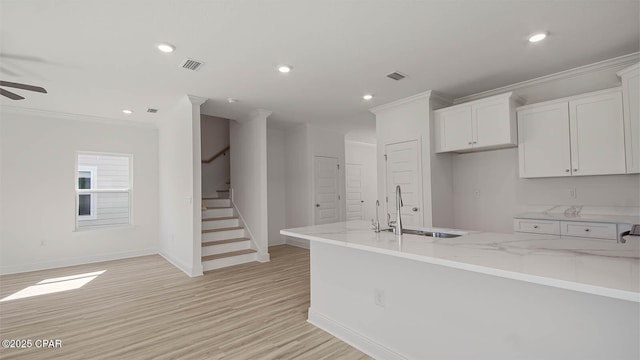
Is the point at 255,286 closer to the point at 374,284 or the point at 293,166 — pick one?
the point at 374,284

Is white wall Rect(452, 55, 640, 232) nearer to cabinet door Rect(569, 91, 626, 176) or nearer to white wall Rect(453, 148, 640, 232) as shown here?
white wall Rect(453, 148, 640, 232)

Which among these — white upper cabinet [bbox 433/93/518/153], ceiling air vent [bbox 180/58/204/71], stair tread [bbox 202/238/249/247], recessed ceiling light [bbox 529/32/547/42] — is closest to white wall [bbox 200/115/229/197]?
stair tread [bbox 202/238/249/247]

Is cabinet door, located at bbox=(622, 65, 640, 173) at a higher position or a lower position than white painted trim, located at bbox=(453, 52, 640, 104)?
lower

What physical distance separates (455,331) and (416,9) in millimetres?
2282

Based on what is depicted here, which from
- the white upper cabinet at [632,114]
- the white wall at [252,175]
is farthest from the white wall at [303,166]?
the white upper cabinet at [632,114]

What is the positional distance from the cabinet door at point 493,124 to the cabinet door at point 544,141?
0.15 meters

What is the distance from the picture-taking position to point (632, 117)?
2846 mm

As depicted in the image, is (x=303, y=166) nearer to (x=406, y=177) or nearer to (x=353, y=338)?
(x=406, y=177)

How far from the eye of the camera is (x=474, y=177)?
14.3ft

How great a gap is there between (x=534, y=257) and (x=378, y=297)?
43.6 inches

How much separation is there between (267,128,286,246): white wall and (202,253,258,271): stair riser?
4.58 feet

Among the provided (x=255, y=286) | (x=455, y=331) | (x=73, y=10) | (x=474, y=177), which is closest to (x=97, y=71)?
(x=73, y=10)

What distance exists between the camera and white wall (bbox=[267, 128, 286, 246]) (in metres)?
6.58

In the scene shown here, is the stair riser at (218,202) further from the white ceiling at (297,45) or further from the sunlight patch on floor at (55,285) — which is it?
the white ceiling at (297,45)
